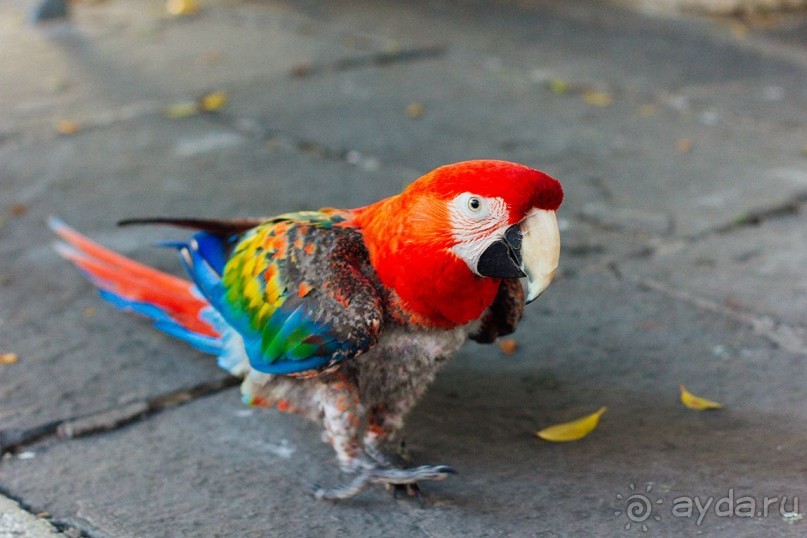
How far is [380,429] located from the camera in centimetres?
214

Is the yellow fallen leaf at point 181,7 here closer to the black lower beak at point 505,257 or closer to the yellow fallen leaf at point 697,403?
the yellow fallen leaf at point 697,403

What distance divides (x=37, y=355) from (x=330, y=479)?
104cm

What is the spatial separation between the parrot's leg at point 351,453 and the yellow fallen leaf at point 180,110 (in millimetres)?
2869

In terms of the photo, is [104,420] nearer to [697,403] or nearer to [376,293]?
[376,293]

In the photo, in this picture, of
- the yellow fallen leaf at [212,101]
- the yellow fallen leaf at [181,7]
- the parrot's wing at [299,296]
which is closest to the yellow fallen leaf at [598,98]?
the yellow fallen leaf at [212,101]

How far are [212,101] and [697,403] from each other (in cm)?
317

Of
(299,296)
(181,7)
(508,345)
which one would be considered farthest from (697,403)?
(181,7)

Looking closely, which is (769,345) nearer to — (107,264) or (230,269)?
(230,269)

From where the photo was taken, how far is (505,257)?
5.97 feet

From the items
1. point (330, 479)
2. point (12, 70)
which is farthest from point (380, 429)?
point (12, 70)

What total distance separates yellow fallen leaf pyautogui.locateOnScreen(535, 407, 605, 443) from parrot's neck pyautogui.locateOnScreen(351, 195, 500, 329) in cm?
43

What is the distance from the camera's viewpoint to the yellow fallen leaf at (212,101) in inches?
184

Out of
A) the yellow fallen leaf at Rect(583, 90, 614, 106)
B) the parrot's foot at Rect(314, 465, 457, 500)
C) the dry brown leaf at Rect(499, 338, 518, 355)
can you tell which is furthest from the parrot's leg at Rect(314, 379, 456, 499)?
the yellow fallen leaf at Rect(583, 90, 614, 106)

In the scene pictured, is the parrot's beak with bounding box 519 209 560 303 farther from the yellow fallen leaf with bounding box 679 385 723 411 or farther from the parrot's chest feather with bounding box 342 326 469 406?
the yellow fallen leaf with bounding box 679 385 723 411
